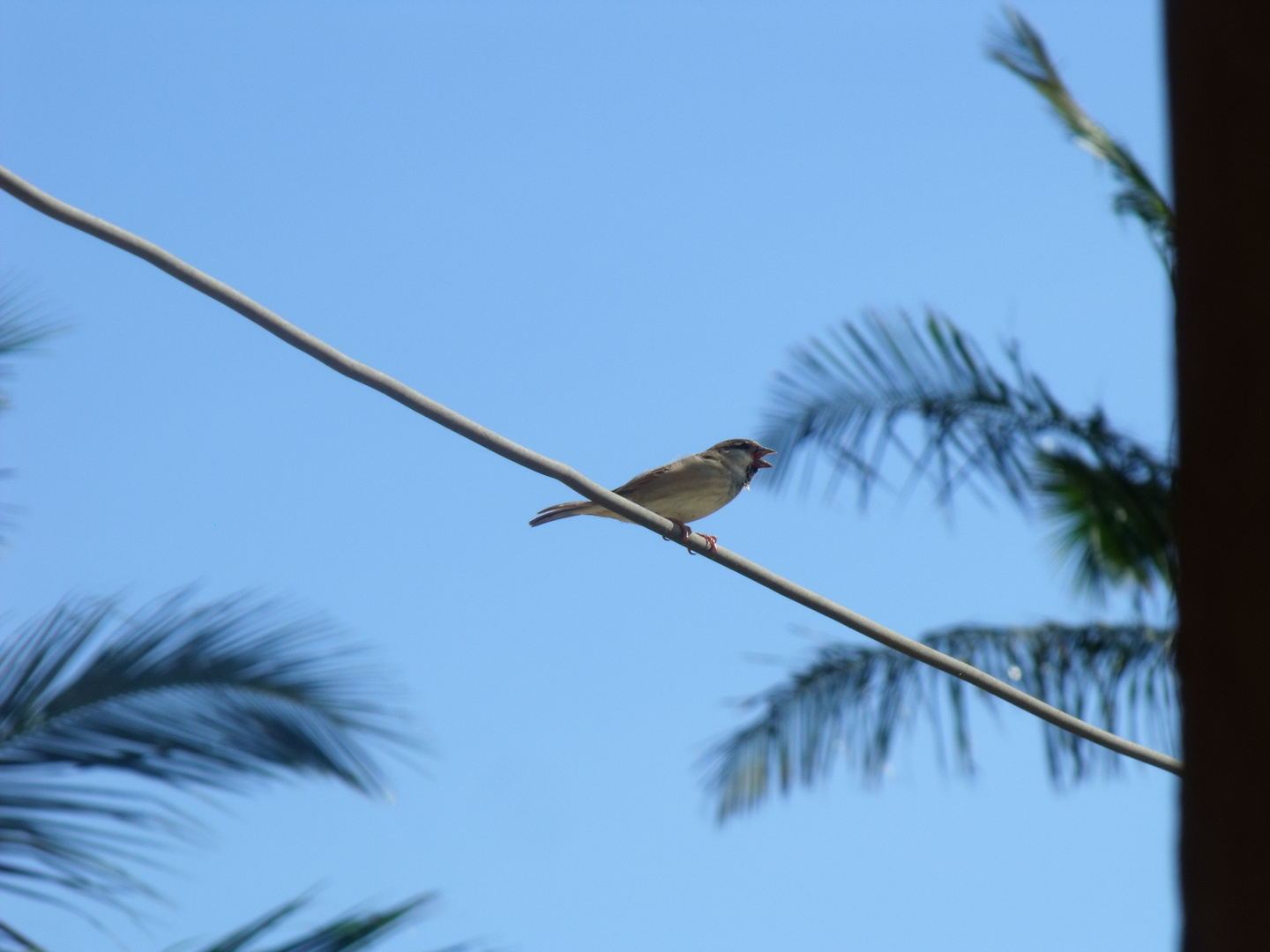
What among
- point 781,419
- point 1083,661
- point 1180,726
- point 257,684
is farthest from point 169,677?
point 1083,661

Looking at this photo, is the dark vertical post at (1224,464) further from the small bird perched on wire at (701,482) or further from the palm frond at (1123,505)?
the small bird perched on wire at (701,482)

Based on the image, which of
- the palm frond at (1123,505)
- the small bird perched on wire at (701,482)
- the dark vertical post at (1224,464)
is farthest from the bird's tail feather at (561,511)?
the dark vertical post at (1224,464)

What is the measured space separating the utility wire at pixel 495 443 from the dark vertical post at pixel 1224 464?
7.84ft

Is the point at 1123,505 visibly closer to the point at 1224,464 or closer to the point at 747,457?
the point at 747,457

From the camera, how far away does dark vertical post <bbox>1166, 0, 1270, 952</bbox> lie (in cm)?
147

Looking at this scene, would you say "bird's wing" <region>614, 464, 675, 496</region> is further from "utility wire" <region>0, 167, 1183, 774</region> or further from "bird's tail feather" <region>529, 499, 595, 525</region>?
"utility wire" <region>0, 167, 1183, 774</region>

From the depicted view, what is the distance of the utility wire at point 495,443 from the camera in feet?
11.3

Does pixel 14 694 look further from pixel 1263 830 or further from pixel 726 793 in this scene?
pixel 726 793

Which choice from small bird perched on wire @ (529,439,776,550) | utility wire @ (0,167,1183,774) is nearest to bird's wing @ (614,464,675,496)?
small bird perched on wire @ (529,439,776,550)

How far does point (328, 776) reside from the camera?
153 inches

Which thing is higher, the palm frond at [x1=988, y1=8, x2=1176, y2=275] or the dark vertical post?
the palm frond at [x1=988, y1=8, x2=1176, y2=275]

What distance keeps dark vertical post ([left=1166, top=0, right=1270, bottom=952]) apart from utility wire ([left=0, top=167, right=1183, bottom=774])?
2391mm

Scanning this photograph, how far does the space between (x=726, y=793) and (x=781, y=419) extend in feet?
7.13

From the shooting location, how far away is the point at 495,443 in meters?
3.88
